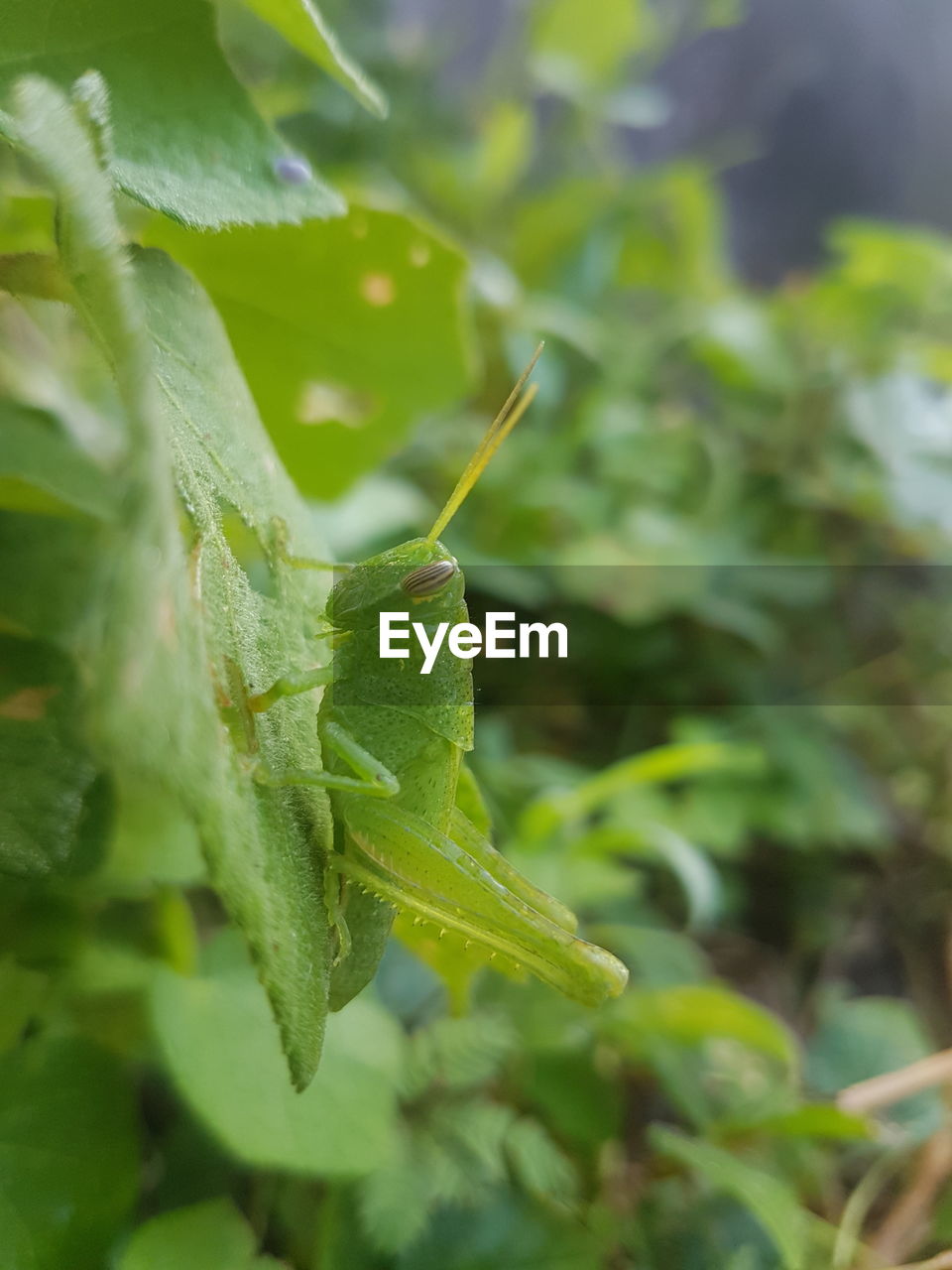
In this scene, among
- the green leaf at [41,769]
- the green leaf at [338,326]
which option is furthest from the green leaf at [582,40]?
the green leaf at [41,769]

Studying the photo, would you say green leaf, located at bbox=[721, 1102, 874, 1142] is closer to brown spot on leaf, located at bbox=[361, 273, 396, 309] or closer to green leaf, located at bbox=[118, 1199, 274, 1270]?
green leaf, located at bbox=[118, 1199, 274, 1270]

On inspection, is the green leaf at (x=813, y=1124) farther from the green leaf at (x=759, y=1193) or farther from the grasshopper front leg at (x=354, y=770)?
the grasshopper front leg at (x=354, y=770)

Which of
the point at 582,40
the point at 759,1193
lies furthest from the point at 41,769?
the point at 582,40

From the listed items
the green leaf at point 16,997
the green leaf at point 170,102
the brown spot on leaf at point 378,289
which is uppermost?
the brown spot on leaf at point 378,289

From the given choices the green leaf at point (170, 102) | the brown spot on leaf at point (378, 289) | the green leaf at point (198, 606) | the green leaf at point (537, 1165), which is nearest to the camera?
the green leaf at point (198, 606)

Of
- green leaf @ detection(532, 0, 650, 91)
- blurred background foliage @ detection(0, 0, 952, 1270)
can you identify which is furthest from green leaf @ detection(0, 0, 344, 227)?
green leaf @ detection(532, 0, 650, 91)

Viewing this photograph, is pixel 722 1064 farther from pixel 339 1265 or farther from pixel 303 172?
pixel 303 172

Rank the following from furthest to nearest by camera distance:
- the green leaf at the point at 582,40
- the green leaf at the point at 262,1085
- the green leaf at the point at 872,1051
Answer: the green leaf at the point at 582,40 < the green leaf at the point at 872,1051 < the green leaf at the point at 262,1085
